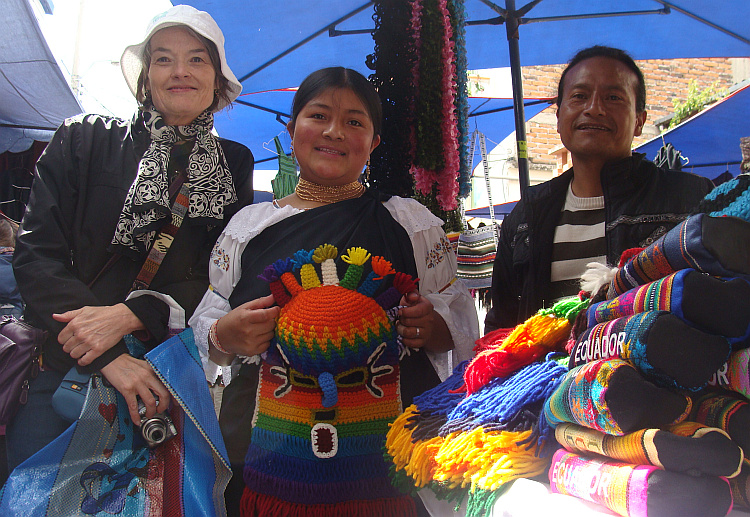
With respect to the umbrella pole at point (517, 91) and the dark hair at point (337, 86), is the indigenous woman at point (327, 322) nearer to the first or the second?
the dark hair at point (337, 86)

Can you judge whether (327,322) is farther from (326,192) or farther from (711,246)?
(711,246)

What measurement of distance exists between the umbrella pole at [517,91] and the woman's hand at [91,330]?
2.03 meters

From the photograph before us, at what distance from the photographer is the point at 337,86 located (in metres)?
1.44

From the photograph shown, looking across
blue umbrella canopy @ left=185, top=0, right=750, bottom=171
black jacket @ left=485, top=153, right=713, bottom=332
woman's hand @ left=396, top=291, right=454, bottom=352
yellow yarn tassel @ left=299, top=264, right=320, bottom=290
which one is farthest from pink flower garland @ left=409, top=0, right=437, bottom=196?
blue umbrella canopy @ left=185, top=0, right=750, bottom=171

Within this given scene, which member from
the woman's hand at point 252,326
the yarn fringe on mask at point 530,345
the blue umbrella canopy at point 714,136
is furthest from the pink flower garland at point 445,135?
the blue umbrella canopy at point 714,136

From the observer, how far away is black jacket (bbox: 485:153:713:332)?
1.38 m

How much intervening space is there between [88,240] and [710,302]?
57.3 inches

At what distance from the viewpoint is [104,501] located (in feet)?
3.81

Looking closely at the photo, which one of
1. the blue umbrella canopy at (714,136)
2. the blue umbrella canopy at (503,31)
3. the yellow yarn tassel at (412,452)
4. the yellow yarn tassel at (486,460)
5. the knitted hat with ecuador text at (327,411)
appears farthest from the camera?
the blue umbrella canopy at (714,136)

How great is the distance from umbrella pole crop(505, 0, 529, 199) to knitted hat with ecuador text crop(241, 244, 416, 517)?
1740 mm

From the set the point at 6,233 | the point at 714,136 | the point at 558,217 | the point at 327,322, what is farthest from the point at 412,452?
the point at 714,136

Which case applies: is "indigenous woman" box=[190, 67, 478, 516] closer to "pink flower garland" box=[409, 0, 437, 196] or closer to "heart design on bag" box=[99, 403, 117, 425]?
"heart design on bag" box=[99, 403, 117, 425]

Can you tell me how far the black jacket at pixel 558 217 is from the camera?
1.38 meters

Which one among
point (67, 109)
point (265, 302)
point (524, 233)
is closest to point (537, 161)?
point (67, 109)
